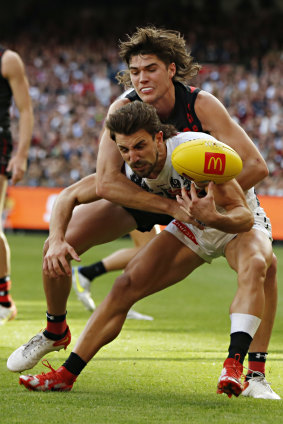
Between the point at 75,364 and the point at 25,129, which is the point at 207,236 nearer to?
the point at 75,364

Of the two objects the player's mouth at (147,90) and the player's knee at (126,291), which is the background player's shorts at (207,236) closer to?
the player's knee at (126,291)

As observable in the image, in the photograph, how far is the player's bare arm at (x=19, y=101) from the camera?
23.0 feet

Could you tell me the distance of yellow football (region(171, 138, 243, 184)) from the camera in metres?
4.16

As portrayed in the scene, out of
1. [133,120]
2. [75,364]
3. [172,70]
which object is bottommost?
[75,364]

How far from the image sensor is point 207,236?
4.63 meters

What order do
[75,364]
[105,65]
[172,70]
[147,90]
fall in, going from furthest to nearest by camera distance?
[105,65]
[172,70]
[147,90]
[75,364]

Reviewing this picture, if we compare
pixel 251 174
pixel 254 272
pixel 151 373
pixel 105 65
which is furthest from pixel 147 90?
pixel 105 65

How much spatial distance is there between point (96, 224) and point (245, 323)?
4.30 feet

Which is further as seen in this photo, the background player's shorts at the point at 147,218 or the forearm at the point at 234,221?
the background player's shorts at the point at 147,218

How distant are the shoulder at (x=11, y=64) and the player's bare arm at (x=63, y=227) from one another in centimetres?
252

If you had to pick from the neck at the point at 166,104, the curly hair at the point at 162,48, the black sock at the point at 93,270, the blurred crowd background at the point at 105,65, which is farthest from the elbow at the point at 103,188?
the blurred crowd background at the point at 105,65

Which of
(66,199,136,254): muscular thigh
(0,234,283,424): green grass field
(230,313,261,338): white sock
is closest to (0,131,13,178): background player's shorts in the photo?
(0,234,283,424): green grass field

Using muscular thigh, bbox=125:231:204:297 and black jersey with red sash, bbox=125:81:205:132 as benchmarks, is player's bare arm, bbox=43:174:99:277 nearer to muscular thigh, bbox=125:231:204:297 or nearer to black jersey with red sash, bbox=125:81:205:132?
muscular thigh, bbox=125:231:204:297

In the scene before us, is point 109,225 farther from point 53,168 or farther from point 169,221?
Answer: point 53,168
